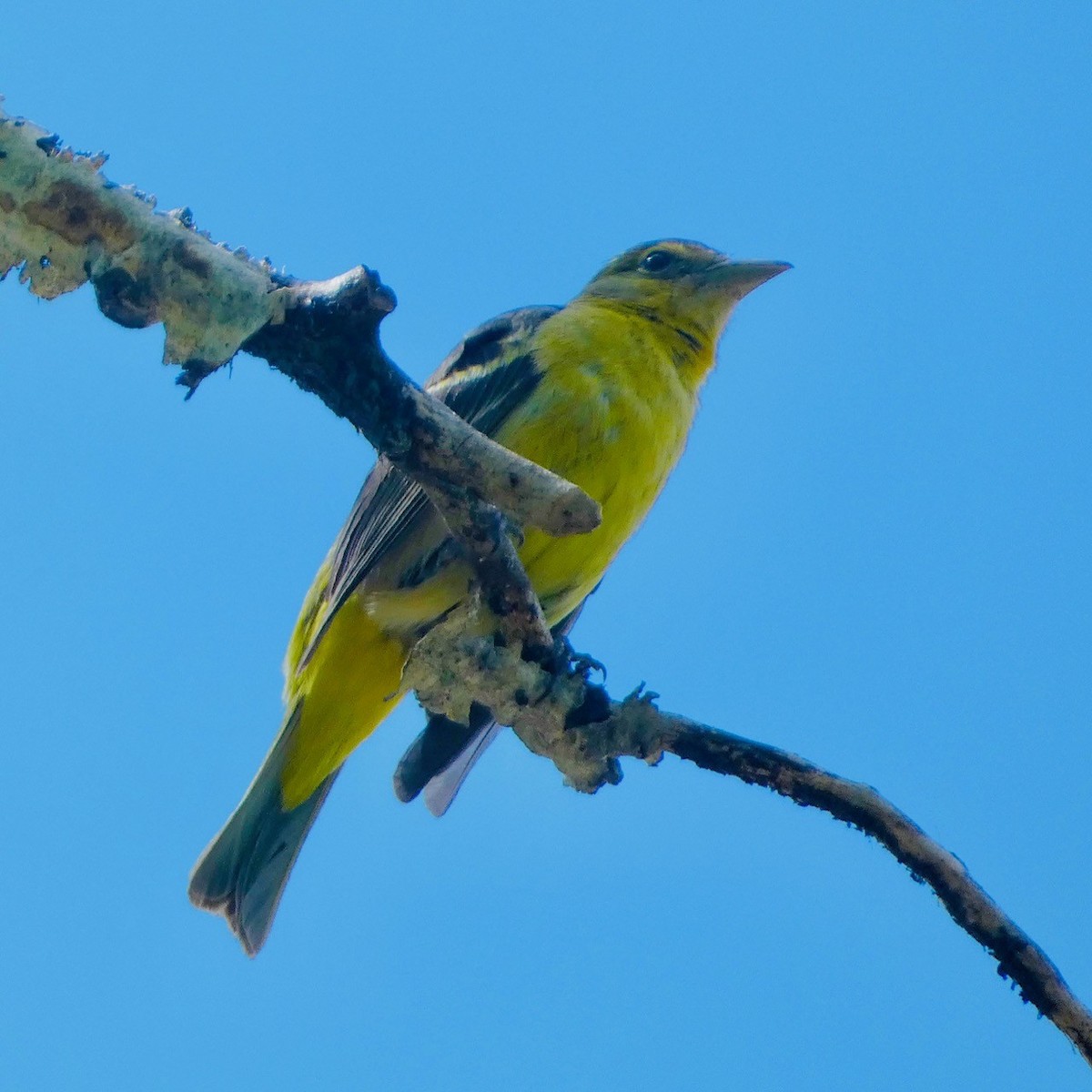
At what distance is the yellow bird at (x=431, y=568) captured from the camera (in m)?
4.11

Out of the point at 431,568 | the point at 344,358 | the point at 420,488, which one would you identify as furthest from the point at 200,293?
the point at 431,568

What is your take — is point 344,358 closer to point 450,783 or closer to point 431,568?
point 431,568

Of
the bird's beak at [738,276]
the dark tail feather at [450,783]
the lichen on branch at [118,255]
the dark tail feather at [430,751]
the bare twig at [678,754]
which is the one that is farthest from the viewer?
the bird's beak at [738,276]

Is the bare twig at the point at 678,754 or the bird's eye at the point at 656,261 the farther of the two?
the bird's eye at the point at 656,261

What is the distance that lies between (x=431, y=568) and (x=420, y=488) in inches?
14.7

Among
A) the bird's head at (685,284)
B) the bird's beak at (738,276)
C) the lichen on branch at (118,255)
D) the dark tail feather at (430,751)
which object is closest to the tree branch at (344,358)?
the lichen on branch at (118,255)

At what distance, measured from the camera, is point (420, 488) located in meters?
3.79

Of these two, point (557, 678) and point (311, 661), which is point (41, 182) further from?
point (311, 661)

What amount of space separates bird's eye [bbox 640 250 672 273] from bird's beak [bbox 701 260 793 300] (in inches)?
7.1

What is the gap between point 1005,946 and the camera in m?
2.68

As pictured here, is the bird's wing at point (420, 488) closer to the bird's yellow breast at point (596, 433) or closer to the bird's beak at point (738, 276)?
the bird's yellow breast at point (596, 433)

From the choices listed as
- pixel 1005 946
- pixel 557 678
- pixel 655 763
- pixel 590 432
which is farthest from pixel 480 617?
pixel 1005 946

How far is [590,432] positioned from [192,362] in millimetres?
1800

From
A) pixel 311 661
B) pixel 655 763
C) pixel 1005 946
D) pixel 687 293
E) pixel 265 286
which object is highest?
pixel 687 293
